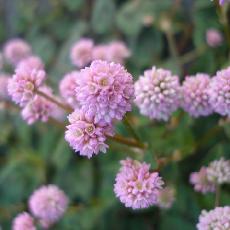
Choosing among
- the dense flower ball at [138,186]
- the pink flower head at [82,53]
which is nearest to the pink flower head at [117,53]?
the pink flower head at [82,53]

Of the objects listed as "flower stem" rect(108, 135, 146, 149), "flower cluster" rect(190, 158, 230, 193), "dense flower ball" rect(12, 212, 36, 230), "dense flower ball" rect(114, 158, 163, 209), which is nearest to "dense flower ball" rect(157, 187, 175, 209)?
"flower cluster" rect(190, 158, 230, 193)

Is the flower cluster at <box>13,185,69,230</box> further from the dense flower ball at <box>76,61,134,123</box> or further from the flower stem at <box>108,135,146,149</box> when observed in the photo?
the dense flower ball at <box>76,61,134,123</box>

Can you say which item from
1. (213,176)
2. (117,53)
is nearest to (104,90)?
(213,176)

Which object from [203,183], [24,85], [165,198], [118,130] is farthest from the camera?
[118,130]

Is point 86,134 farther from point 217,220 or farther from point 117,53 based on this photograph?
point 117,53

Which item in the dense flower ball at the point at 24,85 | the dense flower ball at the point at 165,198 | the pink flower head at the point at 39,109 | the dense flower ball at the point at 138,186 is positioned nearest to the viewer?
the dense flower ball at the point at 138,186

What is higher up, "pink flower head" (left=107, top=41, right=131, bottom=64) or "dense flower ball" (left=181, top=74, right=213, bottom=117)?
"pink flower head" (left=107, top=41, right=131, bottom=64)

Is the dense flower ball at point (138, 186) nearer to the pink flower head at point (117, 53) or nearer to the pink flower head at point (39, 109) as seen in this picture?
the pink flower head at point (39, 109)
